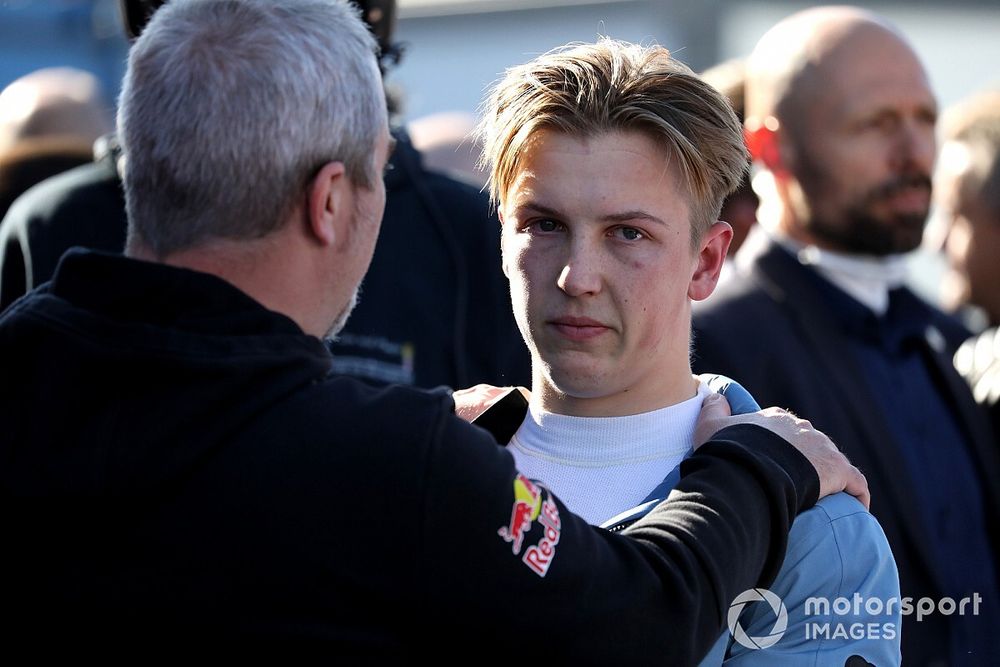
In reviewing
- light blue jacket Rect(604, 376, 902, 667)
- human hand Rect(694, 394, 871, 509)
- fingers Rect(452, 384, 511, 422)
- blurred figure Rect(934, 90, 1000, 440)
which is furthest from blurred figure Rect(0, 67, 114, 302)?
blurred figure Rect(934, 90, 1000, 440)

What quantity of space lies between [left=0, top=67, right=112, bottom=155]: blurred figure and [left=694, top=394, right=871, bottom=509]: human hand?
11.1 ft

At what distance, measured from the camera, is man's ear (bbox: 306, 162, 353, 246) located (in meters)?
1.85

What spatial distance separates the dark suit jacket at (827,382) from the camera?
10.7 ft

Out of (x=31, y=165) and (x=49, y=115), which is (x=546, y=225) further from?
(x=49, y=115)

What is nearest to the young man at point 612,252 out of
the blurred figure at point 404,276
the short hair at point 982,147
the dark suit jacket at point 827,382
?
the blurred figure at point 404,276

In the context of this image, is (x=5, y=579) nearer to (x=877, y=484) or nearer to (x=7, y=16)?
(x=877, y=484)

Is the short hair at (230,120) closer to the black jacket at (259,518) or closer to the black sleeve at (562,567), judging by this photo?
the black jacket at (259,518)

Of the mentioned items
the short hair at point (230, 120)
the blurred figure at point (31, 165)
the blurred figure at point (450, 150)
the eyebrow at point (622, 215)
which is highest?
the short hair at point (230, 120)

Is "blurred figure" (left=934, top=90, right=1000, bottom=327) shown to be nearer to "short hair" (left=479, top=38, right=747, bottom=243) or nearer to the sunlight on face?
"short hair" (left=479, top=38, right=747, bottom=243)

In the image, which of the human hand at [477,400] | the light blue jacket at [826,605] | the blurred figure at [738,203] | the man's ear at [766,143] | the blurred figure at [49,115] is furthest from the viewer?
the blurred figure at [49,115]

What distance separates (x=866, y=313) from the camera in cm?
364

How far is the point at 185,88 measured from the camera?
5.97 feet

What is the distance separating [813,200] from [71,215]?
6.50ft

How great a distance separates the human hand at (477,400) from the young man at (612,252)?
0.10 metres
